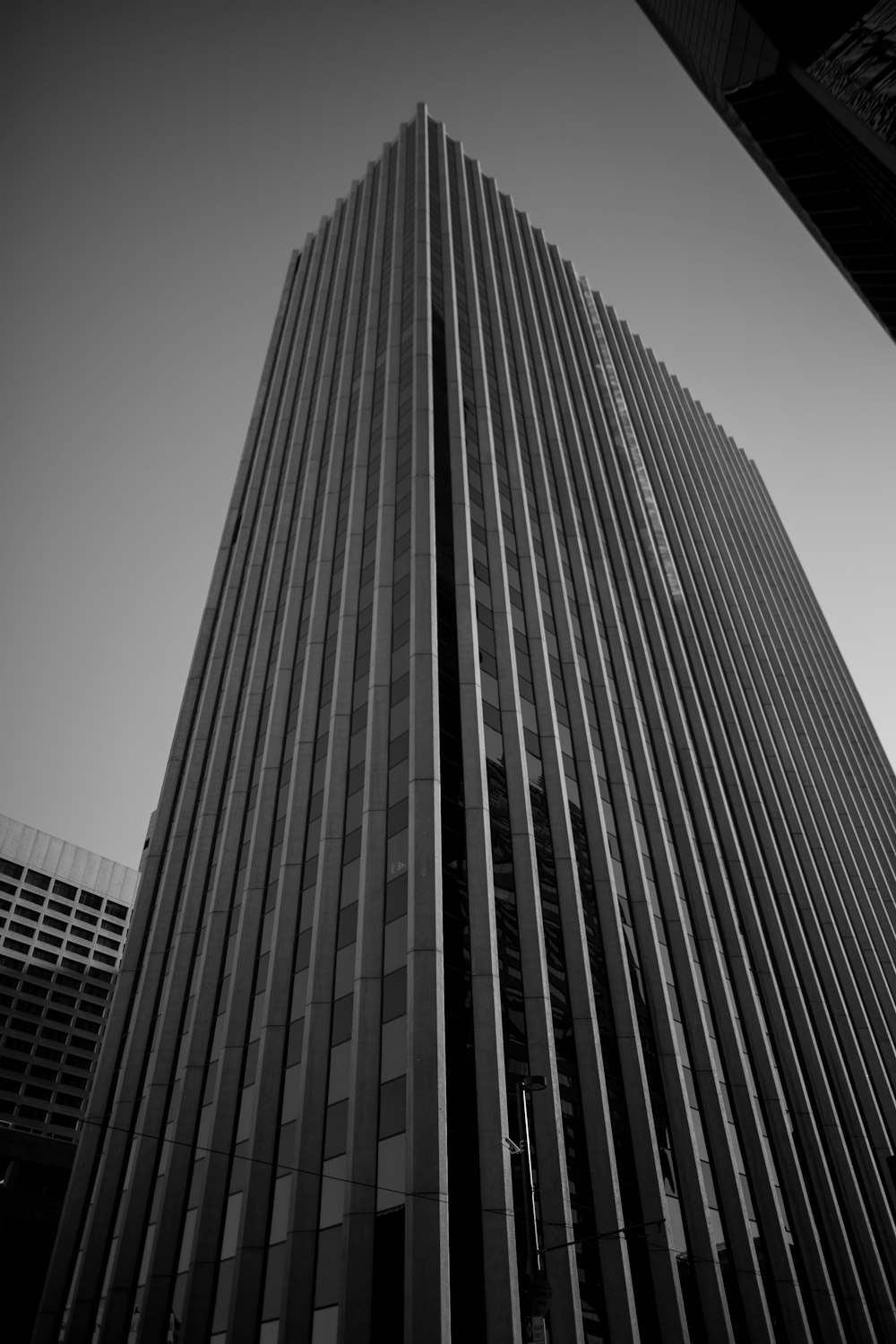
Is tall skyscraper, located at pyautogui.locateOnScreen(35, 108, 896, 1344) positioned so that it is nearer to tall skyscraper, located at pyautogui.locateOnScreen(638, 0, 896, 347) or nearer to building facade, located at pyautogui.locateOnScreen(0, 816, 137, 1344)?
tall skyscraper, located at pyautogui.locateOnScreen(638, 0, 896, 347)

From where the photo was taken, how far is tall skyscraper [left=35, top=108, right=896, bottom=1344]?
81.0 ft

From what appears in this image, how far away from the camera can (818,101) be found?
43.2m

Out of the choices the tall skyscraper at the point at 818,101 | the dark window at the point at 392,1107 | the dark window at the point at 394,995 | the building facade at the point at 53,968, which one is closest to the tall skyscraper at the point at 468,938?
the dark window at the point at 392,1107

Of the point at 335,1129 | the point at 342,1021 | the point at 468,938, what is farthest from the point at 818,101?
the point at 335,1129

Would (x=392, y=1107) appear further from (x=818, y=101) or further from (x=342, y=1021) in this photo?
(x=818, y=101)

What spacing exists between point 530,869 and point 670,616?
29.6m

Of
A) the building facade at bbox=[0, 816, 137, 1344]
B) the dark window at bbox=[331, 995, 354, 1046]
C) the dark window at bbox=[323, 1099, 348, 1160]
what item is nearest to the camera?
the dark window at bbox=[323, 1099, 348, 1160]

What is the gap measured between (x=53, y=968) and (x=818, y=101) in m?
123

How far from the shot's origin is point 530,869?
31.0m

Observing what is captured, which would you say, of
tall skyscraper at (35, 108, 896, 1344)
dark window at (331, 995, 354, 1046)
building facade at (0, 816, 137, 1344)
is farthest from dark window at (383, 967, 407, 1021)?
building facade at (0, 816, 137, 1344)

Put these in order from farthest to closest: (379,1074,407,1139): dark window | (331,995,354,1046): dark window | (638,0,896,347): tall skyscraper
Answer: (638,0,896,347): tall skyscraper < (331,995,354,1046): dark window < (379,1074,407,1139): dark window

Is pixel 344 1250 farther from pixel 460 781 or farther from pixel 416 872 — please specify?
pixel 460 781

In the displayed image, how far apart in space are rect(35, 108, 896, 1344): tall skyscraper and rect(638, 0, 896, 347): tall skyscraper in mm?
18121

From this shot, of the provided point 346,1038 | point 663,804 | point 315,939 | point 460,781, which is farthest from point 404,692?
point 663,804
